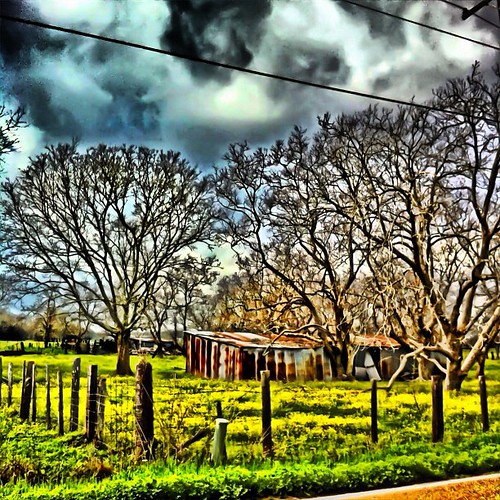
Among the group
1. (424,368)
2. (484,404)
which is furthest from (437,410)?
→ (484,404)

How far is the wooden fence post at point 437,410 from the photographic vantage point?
4297 millimetres

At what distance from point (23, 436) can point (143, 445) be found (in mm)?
626

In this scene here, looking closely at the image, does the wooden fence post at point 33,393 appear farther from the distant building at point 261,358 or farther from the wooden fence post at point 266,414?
the wooden fence post at point 266,414

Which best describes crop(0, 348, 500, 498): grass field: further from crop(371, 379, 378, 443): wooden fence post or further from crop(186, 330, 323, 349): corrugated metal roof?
crop(186, 330, 323, 349): corrugated metal roof

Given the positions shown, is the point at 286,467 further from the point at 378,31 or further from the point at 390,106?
the point at 378,31

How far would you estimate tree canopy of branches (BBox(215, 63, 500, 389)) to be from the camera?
163 inches

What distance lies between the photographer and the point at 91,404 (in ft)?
10.3

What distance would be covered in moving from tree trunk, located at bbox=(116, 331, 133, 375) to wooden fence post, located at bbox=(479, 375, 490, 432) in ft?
9.41

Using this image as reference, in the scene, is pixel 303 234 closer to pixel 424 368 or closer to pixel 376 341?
pixel 376 341

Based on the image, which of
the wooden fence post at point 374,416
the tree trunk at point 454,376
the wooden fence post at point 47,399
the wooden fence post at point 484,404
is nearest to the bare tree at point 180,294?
the wooden fence post at point 47,399

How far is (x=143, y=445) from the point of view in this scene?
320 centimetres

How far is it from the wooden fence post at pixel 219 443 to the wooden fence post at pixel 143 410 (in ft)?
1.23

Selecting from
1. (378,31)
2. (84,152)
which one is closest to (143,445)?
(84,152)

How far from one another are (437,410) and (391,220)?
5.03ft
